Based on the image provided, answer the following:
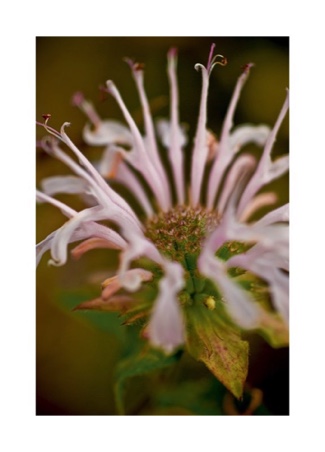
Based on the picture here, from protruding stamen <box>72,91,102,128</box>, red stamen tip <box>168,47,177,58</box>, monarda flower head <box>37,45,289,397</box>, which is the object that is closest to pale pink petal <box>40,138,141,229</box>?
monarda flower head <box>37,45,289,397</box>

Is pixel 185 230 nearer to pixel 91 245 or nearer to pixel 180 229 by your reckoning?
pixel 180 229

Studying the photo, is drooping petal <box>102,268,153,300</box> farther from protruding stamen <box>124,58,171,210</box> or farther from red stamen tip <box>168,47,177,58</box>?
red stamen tip <box>168,47,177,58</box>

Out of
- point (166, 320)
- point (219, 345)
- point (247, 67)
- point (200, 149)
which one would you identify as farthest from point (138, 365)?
point (247, 67)

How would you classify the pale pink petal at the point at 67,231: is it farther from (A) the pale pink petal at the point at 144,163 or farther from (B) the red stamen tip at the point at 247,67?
(B) the red stamen tip at the point at 247,67

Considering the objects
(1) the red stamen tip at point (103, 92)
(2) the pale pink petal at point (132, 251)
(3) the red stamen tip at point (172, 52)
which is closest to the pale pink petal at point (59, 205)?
(2) the pale pink petal at point (132, 251)

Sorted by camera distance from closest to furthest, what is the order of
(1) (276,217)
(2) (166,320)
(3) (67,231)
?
1. (2) (166,320)
2. (3) (67,231)
3. (1) (276,217)

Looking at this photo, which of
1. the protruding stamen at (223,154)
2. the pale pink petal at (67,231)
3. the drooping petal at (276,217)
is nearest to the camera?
the pale pink petal at (67,231)
